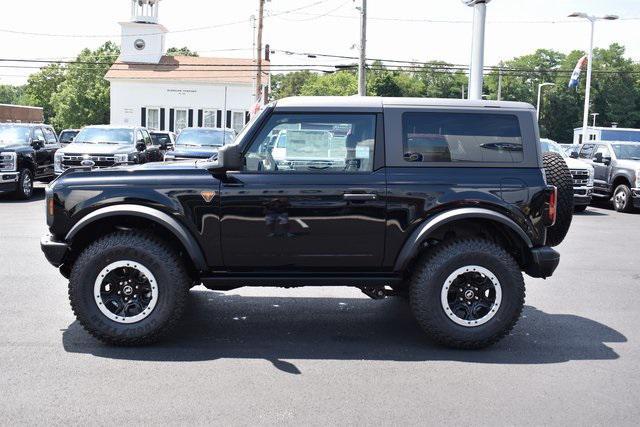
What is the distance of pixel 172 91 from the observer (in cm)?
6191

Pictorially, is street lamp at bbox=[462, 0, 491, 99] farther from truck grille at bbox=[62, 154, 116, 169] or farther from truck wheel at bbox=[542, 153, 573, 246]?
truck grille at bbox=[62, 154, 116, 169]

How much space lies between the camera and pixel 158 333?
217 inches

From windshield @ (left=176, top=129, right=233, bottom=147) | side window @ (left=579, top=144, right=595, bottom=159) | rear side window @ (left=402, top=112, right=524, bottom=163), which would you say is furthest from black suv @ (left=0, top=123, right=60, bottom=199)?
side window @ (left=579, top=144, right=595, bottom=159)

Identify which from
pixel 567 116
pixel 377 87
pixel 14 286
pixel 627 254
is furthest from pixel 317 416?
pixel 567 116

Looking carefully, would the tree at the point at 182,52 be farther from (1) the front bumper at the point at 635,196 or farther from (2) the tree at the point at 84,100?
(1) the front bumper at the point at 635,196

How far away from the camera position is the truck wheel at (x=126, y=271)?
18.0 ft

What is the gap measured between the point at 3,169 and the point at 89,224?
13.0m

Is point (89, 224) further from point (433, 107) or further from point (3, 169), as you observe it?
point (3, 169)

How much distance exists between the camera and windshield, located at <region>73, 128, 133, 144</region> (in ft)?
64.7

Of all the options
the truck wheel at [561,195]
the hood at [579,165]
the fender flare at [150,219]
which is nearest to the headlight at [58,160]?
the hood at [579,165]

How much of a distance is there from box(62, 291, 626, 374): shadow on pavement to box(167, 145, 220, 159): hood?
12.2m

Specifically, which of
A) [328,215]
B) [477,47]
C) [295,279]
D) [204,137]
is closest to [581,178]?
[477,47]

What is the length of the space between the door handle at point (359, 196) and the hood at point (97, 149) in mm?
14303

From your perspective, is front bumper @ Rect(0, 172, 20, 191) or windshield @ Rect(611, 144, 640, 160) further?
windshield @ Rect(611, 144, 640, 160)
